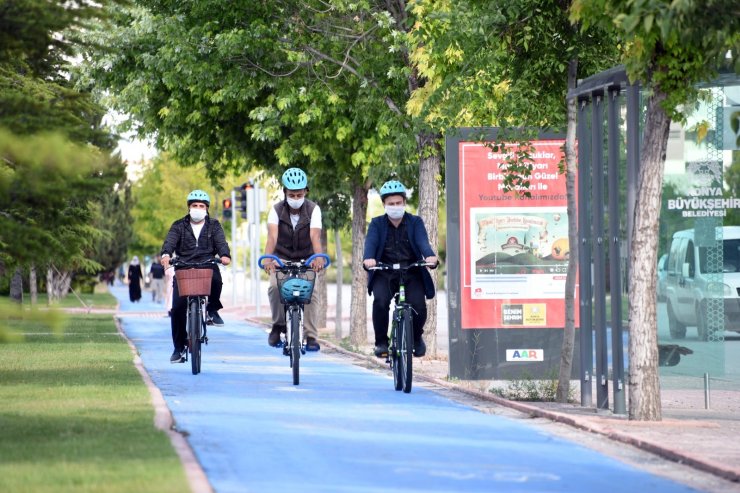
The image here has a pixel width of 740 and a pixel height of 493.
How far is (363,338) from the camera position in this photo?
28.1m

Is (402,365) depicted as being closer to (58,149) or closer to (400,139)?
(58,149)

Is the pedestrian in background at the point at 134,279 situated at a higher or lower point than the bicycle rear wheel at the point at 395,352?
higher

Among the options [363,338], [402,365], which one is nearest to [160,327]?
[363,338]

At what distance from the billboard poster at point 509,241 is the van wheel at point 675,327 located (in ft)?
10.9

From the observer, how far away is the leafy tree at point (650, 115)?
40.1 ft

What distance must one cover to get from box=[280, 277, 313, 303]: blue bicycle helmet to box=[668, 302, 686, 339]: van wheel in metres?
3.48

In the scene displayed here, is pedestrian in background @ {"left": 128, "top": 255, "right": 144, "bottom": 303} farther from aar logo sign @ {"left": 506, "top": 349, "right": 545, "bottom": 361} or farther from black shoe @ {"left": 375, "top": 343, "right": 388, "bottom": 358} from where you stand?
black shoe @ {"left": 375, "top": 343, "right": 388, "bottom": 358}

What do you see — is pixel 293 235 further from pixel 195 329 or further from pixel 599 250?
pixel 599 250

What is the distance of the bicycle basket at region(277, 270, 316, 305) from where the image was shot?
15805mm

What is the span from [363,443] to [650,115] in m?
4.03

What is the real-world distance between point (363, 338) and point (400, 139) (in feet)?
19.1

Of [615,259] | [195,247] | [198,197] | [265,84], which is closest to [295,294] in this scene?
[195,247]

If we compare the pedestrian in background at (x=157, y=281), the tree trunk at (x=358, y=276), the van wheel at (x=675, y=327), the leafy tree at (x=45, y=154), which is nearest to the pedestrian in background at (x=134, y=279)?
the pedestrian in background at (x=157, y=281)

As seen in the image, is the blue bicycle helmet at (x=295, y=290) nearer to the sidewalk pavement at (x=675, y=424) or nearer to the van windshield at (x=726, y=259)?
the sidewalk pavement at (x=675, y=424)
